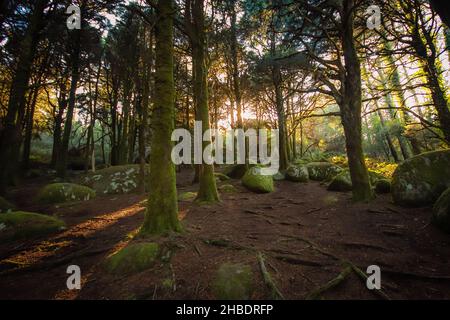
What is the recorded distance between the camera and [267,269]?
12.0 feet

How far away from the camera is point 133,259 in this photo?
410cm

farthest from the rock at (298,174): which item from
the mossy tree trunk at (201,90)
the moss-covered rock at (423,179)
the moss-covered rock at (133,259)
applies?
the moss-covered rock at (133,259)

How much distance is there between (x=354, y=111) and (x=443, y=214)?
159 inches

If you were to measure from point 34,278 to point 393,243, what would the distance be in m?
6.76

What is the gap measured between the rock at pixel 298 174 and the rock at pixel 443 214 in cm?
901

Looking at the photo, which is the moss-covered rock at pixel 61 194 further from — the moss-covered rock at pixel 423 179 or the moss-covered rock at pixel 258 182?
the moss-covered rock at pixel 423 179

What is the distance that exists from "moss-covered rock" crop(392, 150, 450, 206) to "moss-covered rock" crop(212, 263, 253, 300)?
18.3ft

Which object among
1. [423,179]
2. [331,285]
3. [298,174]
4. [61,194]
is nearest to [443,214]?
[423,179]

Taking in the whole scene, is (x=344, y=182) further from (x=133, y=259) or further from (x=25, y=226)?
(x=25, y=226)

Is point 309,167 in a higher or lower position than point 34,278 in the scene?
higher
